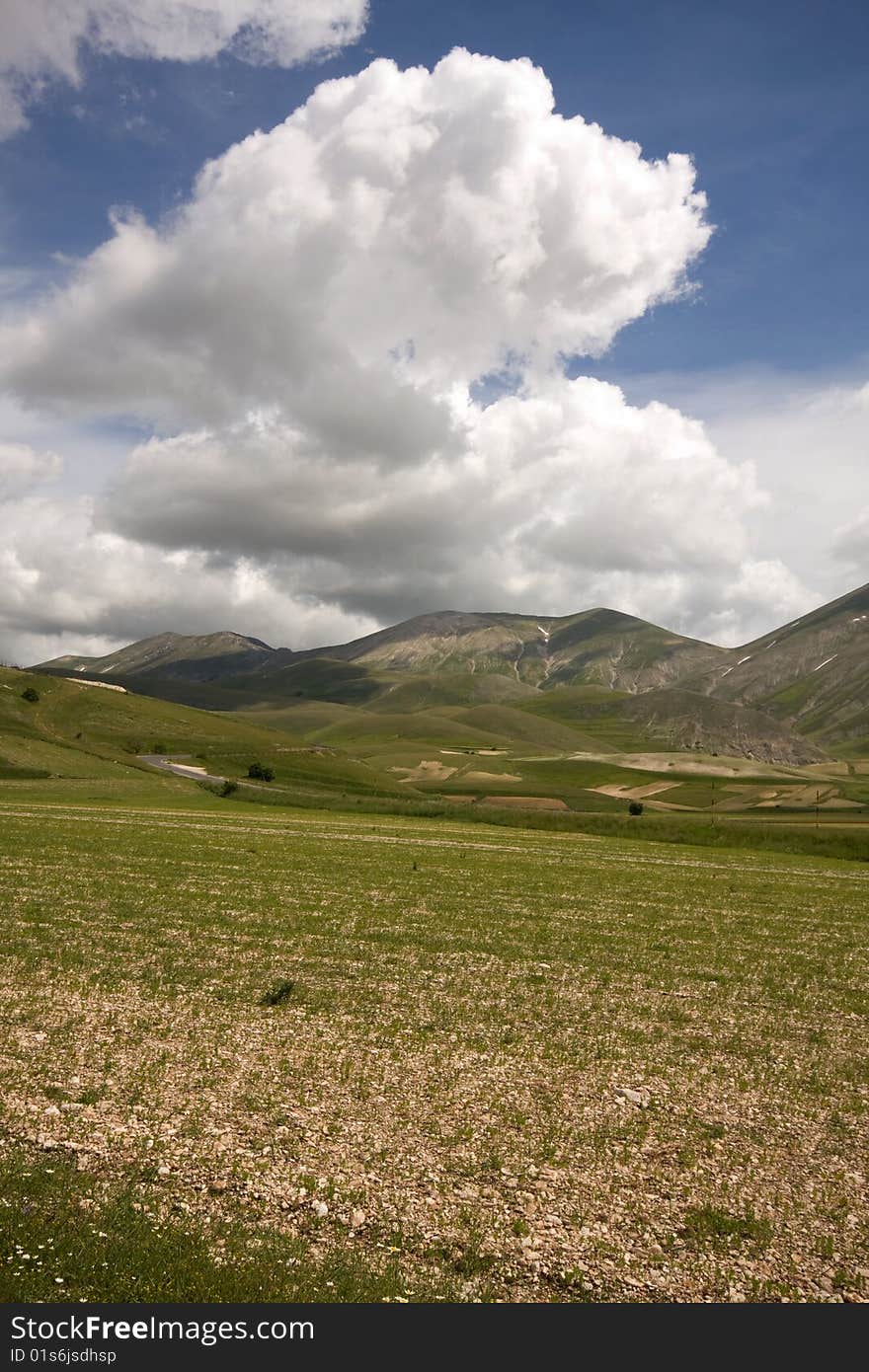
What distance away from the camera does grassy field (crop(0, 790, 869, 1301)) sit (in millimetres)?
10180

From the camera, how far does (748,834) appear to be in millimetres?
70000

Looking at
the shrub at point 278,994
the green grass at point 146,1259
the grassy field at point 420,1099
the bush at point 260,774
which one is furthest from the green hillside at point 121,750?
the green grass at point 146,1259

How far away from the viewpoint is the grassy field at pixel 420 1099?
33.4 feet

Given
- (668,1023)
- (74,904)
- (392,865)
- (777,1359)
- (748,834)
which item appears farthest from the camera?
(748,834)

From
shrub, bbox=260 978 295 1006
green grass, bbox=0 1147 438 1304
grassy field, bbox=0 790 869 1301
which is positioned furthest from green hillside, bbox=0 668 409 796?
green grass, bbox=0 1147 438 1304

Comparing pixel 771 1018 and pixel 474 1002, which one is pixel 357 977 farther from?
pixel 771 1018

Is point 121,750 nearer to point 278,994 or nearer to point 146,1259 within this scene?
point 278,994

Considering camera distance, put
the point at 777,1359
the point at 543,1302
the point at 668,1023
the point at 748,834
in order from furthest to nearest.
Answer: the point at 748,834 < the point at 668,1023 < the point at 543,1302 < the point at 777,1359

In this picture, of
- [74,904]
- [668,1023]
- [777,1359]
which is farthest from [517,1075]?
[74,904]

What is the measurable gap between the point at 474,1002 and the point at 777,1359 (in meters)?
11.4

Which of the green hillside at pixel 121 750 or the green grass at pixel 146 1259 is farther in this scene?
the green hillside at pixel 121 750

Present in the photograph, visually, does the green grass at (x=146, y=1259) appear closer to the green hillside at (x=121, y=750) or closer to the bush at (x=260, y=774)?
the green hillside at (x=121, y=750)

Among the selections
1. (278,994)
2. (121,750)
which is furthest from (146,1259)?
(121,750)

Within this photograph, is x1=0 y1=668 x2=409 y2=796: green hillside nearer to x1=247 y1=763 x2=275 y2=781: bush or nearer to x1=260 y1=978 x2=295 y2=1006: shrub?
x1=247 y1=763 x2=275 y2=781: bush
